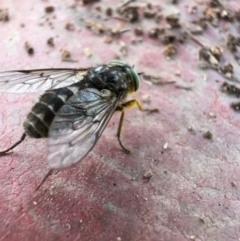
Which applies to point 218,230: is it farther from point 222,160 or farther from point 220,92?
point 220,92

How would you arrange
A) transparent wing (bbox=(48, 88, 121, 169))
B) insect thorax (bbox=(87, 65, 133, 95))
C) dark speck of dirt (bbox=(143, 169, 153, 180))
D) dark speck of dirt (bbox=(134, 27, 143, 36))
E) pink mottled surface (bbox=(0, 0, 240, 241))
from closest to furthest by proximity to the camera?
1. transparent wing (bbox=(48, 88, 121, 169))
2. pink mottled surface (bbox=(0, 0, 240, 241))
3. dark speck of dirt (bbox=(143, 169, 153, 180))
4. insect thorax (bbox=(87, 65, 133, 95))
5. dark speck of dirt (bbox=(134, 27, 143, 36))

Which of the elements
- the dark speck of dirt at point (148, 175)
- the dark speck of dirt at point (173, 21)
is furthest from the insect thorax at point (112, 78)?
the dark speck of dirt at point (173, 21)

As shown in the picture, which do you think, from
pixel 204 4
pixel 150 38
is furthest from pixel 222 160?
pixel 204 4

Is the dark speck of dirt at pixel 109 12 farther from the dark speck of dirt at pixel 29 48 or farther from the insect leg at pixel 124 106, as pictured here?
the insect leg at pixel 124 106

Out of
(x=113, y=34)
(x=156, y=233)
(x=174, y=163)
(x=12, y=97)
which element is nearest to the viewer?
(x=156, y=233)

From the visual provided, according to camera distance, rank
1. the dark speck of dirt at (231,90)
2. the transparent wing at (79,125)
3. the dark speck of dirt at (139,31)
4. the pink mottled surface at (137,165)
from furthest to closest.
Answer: the dark speck of dirt at (139,31), the dark speck of dirt at (231,90), the pink mottled surface at (137,165), the transparent wing at (79,125)

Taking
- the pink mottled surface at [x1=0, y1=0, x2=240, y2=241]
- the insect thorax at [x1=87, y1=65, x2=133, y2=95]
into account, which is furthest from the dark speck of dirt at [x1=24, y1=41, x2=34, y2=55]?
the insect thorax at [x1=87, y1=65, x2=133, y2=95]

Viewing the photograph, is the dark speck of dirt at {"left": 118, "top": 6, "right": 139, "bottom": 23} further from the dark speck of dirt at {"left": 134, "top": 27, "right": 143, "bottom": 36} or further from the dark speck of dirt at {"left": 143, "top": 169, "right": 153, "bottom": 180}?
the dark speck of dirt at {"left": 143, "top": 169, "right": 153, "bottom": 180}

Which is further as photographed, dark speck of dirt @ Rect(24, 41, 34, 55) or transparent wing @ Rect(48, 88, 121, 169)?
dark speck of dirt @ Rect(24, 41, 34, 55)
